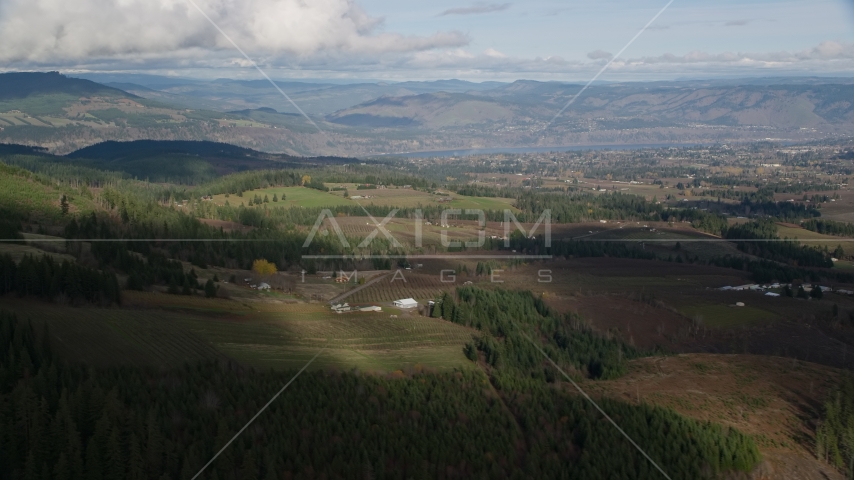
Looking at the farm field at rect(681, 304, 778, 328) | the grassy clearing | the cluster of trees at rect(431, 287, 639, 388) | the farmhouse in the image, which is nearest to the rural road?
the farmhouse

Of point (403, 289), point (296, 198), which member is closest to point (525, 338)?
point (403, 289)

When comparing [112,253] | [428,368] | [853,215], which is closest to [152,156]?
[112,253]

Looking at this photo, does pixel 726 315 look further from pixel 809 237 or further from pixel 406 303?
pixel 809 237

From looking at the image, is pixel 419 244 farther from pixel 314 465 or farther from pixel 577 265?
pixel 314 465

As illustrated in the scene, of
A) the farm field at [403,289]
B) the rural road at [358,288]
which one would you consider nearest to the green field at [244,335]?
the rural road at [358,288]

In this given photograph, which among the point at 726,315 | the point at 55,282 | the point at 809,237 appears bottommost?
the point at 809,237
